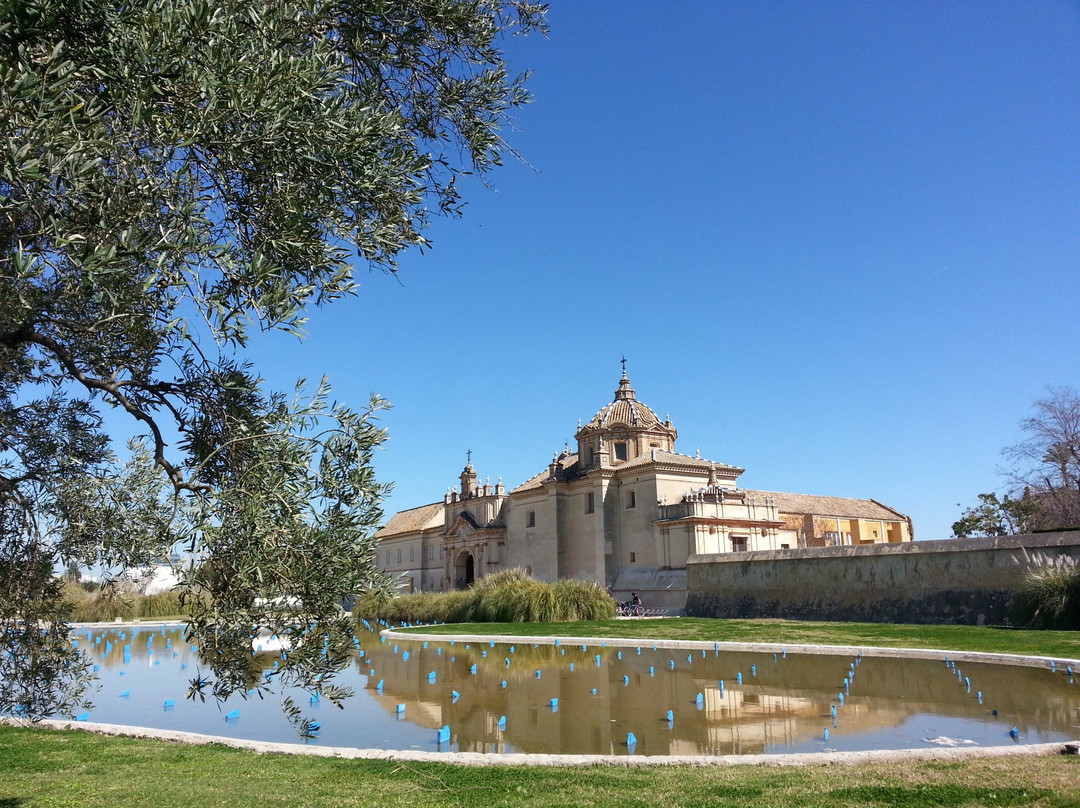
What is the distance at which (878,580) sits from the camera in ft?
80.9

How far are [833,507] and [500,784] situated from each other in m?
46.7

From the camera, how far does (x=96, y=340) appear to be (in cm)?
485

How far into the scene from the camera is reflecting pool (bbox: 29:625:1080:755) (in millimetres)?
9117

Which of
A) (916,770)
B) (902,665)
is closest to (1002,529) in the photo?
(902,665)

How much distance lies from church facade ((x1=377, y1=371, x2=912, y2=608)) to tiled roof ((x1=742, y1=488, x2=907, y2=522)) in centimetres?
11

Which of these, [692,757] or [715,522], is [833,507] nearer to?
[715,522]

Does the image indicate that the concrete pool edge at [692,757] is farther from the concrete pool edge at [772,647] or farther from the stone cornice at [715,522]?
the stone cornice at [715,522]

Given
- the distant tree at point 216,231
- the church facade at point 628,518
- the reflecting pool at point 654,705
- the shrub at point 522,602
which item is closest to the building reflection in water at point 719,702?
the reflecting pool at point 654,705

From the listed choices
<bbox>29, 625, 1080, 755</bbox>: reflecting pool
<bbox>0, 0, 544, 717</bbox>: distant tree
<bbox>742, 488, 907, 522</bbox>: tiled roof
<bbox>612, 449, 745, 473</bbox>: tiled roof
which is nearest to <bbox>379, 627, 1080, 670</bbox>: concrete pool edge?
<bbox>29, 625, 1080, 755</bbox>: reflecting pool

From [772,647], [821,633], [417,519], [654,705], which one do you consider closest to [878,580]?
[821,633]

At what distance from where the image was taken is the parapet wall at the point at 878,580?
21.3 m

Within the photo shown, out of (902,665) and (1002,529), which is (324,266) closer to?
(902,665)

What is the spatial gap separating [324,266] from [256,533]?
1.56m

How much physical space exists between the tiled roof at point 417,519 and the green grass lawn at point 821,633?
29371 mm
